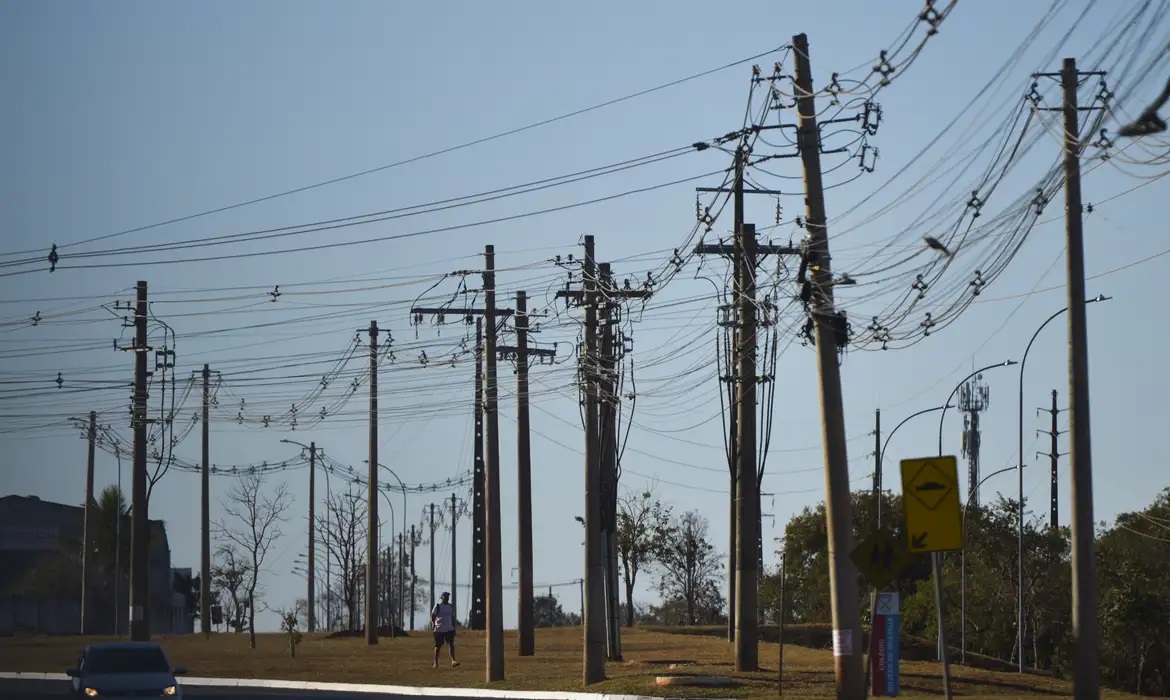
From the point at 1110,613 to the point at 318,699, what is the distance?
4221cm

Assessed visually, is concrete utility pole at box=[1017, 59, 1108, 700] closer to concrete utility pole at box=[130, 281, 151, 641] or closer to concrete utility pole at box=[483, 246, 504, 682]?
concrete utility pole at box=[483, 246, 504, 682]

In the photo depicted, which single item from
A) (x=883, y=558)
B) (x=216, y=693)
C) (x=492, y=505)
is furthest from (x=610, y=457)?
(x=883, y=558)

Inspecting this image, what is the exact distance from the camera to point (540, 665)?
45312mm

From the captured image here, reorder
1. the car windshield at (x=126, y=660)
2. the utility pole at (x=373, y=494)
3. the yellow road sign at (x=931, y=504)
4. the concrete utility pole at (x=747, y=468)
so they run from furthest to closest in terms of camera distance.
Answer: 1. the utility pole at (x=373, y=494)
2. the concrete utility pole at (x=747, y=468)
3. the car windshield at (x=126, y=660)
4. the yellow road sign at (x=931, y=504)

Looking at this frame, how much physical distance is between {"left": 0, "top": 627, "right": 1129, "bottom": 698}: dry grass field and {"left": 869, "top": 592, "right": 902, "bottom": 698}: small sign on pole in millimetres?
3982

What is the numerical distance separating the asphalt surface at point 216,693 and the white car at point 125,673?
6941mm

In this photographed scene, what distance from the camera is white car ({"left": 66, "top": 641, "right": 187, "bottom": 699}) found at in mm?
27812

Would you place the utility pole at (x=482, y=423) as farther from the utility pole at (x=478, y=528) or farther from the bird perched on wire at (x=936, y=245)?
the bird perched on wire at (x=936, y=245)

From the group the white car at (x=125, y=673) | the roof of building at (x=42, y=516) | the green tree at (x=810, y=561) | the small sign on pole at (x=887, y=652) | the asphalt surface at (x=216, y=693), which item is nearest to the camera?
the small sign on pole at (x=887, y=652)

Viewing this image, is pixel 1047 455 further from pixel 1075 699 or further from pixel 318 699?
pixel 1075 699

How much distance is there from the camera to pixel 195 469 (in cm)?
8712

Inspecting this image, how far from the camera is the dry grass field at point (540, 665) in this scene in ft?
111

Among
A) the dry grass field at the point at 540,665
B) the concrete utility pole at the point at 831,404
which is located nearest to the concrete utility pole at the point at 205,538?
the dry grass field at the point at 540,665

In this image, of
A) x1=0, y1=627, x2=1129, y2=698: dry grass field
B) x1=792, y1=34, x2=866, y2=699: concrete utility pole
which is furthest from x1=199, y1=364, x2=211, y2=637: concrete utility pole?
x1=792, y1=34, x2=866, y2=699: concrete utility pole
